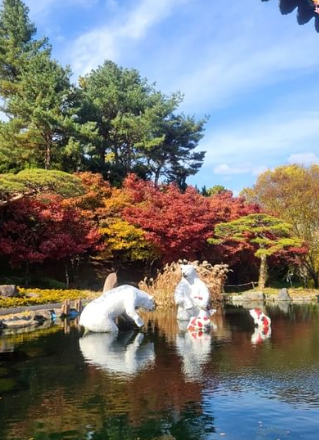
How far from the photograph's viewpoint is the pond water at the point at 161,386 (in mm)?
4617

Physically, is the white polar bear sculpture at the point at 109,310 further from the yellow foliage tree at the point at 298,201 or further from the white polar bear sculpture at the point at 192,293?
the yellow foliage tree at the point at 298,201

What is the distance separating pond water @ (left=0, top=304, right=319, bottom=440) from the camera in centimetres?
462

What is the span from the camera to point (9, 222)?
1953cm

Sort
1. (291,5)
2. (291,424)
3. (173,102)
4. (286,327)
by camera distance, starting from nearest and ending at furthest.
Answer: (291,5), (291,424), (286,327), (173,102)

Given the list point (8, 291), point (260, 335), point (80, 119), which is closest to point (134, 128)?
point (80, 119)

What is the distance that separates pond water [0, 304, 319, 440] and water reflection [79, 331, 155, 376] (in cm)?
2

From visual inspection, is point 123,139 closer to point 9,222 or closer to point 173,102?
point 173,102

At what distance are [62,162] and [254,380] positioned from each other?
20200mm

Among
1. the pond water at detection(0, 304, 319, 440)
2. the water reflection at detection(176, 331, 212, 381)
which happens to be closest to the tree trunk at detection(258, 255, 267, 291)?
the pond water at detection(0, 304, 319, 440)

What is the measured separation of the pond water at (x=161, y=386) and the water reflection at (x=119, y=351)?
0.02m

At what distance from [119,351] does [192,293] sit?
3.97 metres

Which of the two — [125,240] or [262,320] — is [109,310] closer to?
[262,320]

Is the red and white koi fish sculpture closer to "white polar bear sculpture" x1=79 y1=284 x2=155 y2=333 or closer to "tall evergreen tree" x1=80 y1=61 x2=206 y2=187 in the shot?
"white polar bear sculpture" x1=79 y1=284 x2=155 y2=333

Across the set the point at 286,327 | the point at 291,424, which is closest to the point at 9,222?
the point at 286,327
